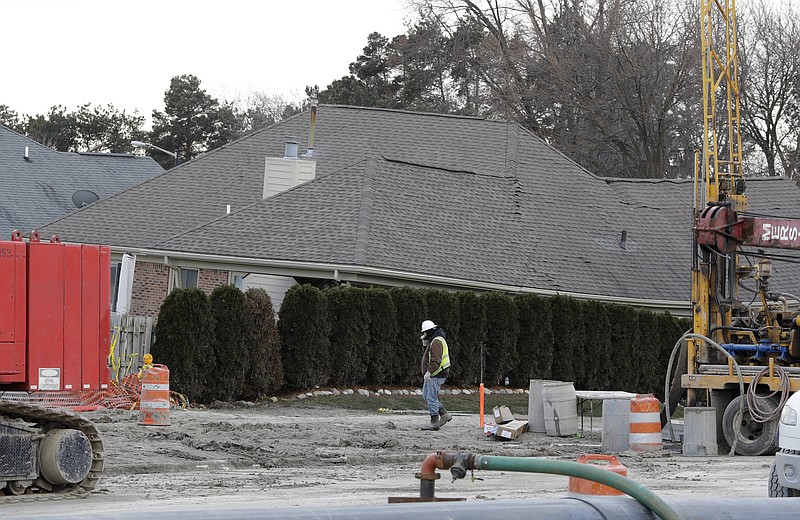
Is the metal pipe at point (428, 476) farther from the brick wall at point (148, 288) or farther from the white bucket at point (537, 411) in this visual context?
the brick wall at point (148, 288)

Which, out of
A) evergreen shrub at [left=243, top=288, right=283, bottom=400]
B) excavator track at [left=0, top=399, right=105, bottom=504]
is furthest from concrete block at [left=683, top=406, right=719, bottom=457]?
evergreen shrub at [left=243, top=288, right=283, bottom=400]

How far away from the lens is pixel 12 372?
13.0 meters

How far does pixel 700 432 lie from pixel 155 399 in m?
8.23

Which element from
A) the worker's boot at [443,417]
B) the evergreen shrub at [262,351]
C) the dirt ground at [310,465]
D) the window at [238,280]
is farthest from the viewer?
the window at [238,280]

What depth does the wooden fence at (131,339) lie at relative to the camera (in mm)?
25812

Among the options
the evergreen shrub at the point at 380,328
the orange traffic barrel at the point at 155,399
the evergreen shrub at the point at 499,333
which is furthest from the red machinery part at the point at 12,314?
the evergreen shrub at the point at 499,333

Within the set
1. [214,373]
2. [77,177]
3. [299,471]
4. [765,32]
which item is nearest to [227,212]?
[214,373]

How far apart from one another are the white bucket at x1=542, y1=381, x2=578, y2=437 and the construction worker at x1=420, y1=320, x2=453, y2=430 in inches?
69.0

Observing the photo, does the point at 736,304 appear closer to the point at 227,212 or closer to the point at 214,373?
the point at 214,373

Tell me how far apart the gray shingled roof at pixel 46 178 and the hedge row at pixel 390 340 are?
1786 centimetres

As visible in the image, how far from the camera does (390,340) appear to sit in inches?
1099

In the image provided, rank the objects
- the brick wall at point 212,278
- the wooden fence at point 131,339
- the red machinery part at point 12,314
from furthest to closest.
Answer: the brick wall at point 212,278 < the wooden fence at point 131,339 < the red machinery part at point 12,314

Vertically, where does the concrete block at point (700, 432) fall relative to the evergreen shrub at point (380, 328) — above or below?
below

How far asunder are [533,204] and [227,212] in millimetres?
8314
